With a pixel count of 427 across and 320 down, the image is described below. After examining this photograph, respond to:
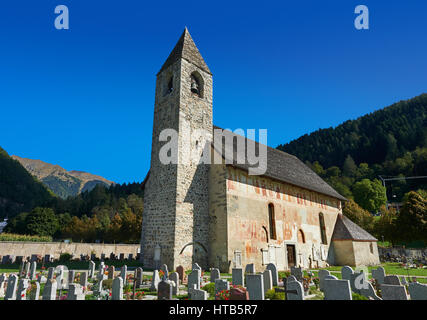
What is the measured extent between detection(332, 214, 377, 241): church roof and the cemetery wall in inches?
35.0

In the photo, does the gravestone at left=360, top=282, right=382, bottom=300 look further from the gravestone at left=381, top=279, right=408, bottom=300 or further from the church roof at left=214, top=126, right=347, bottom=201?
the church roof at left=214, top=126, right=347, bottom=201

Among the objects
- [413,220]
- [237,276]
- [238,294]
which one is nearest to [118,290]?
[238,294]

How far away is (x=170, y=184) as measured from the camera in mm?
18812

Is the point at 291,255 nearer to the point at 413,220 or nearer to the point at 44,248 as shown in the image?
the point at 413,220

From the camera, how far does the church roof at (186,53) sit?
2181cm

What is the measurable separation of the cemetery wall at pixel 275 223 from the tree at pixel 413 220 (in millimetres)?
14913

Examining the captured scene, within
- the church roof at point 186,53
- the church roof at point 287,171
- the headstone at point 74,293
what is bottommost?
the headstone at point 74,293

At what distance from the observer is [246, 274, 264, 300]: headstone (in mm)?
7715

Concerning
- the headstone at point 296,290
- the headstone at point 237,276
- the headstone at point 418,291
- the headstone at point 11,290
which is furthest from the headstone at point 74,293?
the headstone at point 418,291

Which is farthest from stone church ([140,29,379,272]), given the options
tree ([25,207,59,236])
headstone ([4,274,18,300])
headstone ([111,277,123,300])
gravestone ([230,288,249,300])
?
tree ([25,207,59,236])

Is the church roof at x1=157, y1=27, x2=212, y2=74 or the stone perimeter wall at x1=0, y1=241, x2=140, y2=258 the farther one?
the stone perimeter wall at x1=0, y1=241, x2=140, y2=258

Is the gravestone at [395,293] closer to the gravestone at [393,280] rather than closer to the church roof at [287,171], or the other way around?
the gravestone at [393,280]
